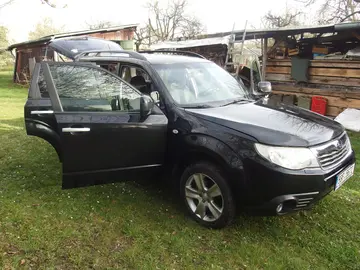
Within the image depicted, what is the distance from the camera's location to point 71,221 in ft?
11.4

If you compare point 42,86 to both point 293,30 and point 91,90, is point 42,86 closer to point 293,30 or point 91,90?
point 91,90

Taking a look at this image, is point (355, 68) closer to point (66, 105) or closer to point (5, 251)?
point (66, 105)

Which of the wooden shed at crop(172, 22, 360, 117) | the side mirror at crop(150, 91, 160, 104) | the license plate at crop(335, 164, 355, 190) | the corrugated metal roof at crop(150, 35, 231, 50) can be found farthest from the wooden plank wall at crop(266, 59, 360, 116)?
the side mirror at crop(150, 91, 160, 104)

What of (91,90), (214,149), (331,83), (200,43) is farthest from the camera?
(200,43)

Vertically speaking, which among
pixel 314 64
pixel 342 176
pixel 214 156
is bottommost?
pixel 342 176

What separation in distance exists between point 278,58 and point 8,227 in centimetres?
969

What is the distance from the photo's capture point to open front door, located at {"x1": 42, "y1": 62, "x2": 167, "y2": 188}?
10.7 ft

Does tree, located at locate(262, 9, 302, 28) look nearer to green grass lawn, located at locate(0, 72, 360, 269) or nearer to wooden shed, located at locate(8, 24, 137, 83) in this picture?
wooden shed, located at locate(8, 24, 137, 83)

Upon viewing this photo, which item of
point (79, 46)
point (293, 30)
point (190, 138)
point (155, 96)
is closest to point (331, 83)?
point (293, 30)

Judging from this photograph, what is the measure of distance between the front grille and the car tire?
89 cm

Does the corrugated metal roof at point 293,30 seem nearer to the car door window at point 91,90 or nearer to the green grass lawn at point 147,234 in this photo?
the green grass lawn at point 147,234

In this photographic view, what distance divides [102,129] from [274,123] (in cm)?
172

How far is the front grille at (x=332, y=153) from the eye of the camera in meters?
2.99

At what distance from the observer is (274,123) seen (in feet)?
10.5
